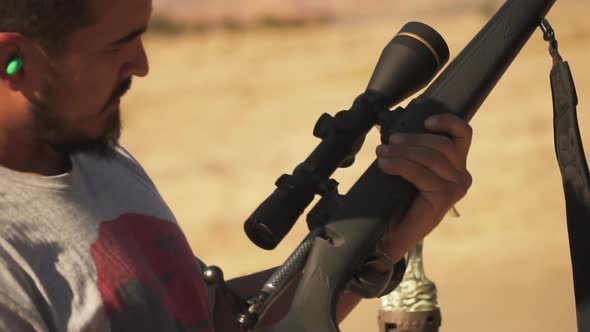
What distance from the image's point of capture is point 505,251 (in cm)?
877

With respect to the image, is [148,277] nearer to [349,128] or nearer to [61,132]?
[61,132]

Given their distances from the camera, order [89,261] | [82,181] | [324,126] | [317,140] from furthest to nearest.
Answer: [317,140], [324,126], [82,181], [89,261]

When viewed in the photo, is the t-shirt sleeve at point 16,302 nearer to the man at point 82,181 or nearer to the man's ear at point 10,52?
the man at point 82,181

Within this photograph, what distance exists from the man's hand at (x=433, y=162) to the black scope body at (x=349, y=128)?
0.31 ft

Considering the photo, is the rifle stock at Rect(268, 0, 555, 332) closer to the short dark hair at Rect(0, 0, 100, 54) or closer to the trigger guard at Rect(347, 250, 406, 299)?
the trigger guard at Rect(347, 250, 406, 299)

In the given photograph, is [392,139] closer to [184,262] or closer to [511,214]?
[184,262]

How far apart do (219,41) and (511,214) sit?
847 centimetres

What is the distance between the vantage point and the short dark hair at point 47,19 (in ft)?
6.47

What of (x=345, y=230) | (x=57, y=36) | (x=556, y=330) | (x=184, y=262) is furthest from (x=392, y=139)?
(x=556, y=330)

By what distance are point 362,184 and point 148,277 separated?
1.35ft

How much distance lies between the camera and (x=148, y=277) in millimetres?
2100

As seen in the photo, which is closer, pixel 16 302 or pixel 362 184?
pixel 16 302

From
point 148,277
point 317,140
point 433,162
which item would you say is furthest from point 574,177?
point 317,140

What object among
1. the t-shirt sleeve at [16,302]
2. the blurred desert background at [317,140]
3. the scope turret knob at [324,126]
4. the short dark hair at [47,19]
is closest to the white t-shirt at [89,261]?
the t-shirt sleeve at [16,302]
